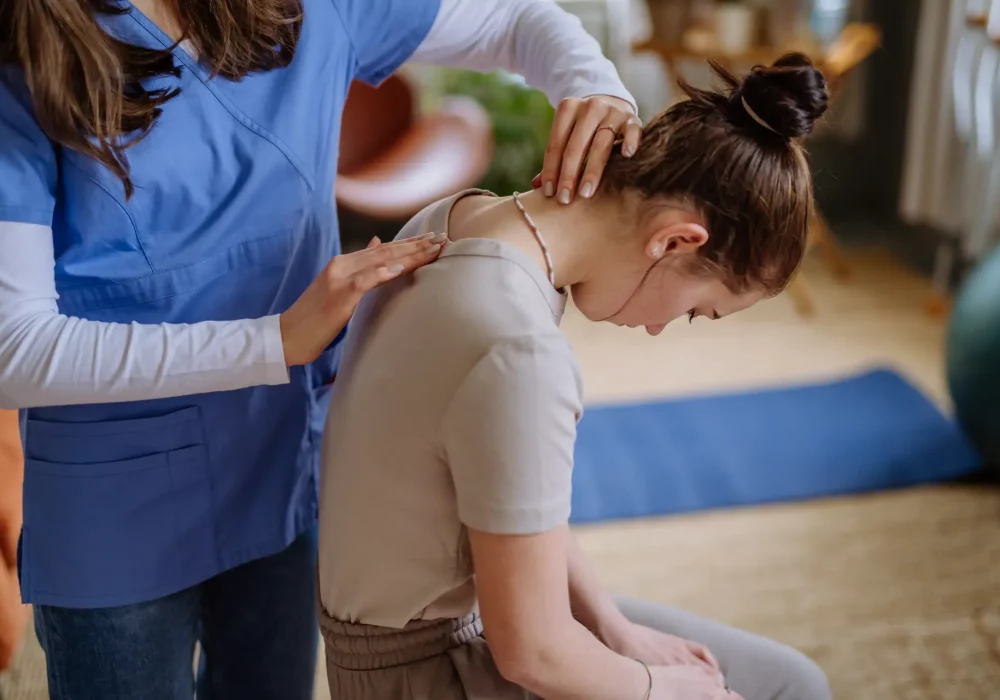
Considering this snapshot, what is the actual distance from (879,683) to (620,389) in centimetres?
137

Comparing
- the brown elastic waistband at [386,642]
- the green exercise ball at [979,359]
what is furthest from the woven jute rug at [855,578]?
the brown elastic waistband at [386,642]

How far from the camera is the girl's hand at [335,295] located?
0.96 meters

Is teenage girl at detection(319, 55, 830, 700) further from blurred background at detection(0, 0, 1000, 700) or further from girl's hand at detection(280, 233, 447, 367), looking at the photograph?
blurred background at detection(0, 0, 1000, 700)

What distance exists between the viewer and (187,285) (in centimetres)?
106

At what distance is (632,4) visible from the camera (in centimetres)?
431

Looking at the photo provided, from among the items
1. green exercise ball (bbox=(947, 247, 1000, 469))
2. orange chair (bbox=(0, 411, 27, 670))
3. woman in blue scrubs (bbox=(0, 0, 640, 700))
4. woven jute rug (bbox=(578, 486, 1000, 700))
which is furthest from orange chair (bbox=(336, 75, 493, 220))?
woman in blue scrubs (bbox=(0, 0, 640, 700))

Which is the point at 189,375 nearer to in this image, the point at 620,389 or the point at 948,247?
the point at 620,389

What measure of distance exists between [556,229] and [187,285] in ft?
1.32

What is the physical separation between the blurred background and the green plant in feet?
0.03

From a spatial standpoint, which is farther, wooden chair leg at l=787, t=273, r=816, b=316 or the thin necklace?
wooden chair leg at l=787, t=273, r=816, b=316

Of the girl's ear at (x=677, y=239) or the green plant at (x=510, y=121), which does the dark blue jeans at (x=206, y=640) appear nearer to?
the girl's ear at (x=677, y=239)

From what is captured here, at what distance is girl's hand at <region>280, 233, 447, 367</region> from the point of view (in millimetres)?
958

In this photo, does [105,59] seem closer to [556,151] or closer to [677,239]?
[556,151]

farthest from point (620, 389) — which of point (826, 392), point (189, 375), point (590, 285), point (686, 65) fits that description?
point (189, 375)
